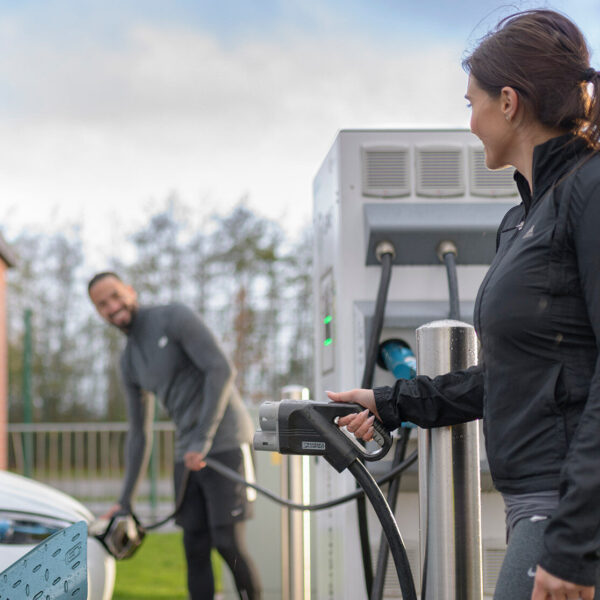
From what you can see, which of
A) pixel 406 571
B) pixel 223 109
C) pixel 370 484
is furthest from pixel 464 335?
pixel 223 109

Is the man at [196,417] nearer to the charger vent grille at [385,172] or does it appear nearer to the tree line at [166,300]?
the charger vent grille at [385,172]

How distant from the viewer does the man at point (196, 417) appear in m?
4.28

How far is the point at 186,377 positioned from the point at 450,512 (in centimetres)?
263

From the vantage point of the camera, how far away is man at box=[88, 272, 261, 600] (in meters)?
4.28

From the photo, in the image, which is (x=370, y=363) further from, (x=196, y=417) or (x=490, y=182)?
(x=196, y=417)

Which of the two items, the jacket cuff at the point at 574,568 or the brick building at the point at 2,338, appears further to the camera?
the brick building at the point at 2,338

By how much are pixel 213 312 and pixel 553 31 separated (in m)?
14.7

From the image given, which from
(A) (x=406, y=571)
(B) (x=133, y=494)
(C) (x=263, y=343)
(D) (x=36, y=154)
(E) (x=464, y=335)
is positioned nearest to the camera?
(A) (x=406, y=571)

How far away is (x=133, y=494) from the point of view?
4582mm

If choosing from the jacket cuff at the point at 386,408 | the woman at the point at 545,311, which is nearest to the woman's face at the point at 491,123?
the woman at the point at 545,311

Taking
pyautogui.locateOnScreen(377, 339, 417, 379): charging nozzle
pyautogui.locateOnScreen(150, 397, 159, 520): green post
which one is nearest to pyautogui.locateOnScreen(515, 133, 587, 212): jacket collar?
pyautogui.locateOnScreen(377, 339, 417, 379): charging nozzle

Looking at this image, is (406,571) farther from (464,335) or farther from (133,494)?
(133,494)

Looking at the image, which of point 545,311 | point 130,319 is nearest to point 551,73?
point 545,311

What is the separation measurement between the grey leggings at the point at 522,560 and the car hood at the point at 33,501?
8.35 feet
